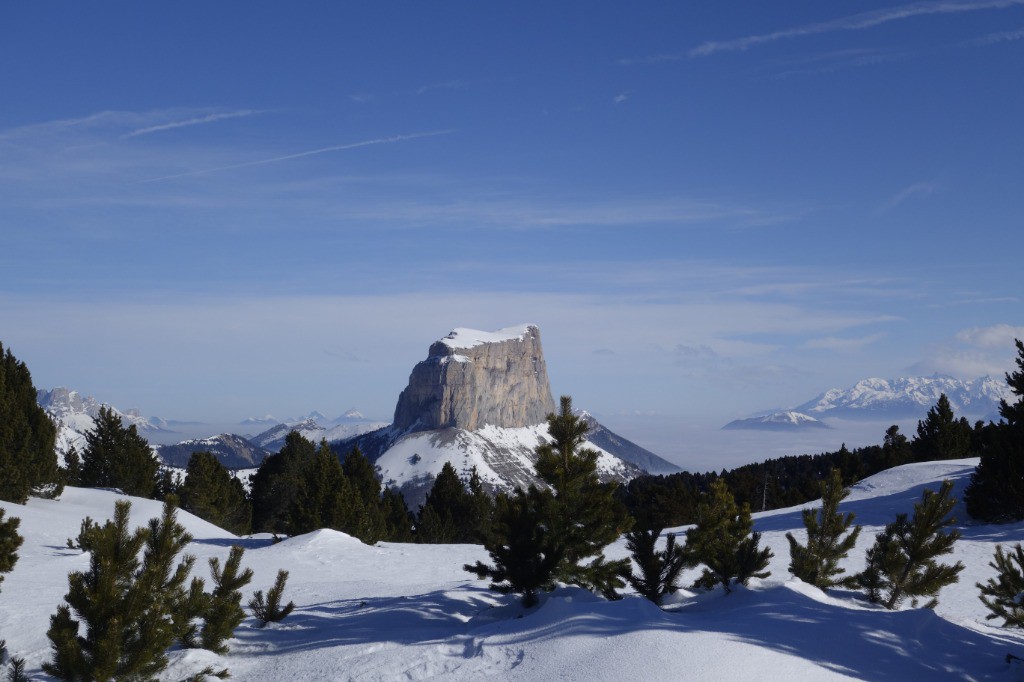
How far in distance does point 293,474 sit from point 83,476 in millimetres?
12802

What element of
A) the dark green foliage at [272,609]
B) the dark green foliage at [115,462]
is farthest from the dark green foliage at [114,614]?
the dark green foliage at [115,462]

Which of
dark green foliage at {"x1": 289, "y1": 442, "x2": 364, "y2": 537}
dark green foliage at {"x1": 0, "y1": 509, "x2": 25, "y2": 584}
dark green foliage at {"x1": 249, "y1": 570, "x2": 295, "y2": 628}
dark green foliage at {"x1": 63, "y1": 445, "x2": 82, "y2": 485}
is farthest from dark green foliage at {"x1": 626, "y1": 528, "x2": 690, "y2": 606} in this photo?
dark green foliage at {"x1": 63, "y1": 445, "x2": 82, "y2": 485}

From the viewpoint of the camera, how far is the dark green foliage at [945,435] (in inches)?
1737

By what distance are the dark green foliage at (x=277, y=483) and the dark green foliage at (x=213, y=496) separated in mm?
1189

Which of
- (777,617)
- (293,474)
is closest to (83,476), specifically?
(293,474)

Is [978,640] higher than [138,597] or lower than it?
lower

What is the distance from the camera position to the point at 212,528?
3172cm

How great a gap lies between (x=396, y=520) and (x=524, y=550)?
3957 cm

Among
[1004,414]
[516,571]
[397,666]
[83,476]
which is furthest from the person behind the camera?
[83,476]

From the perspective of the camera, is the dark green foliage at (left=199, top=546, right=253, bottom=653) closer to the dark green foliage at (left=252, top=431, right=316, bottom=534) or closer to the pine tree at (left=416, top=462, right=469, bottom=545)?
the pine tree at (left=416, top=462, right=469, bottom=545)

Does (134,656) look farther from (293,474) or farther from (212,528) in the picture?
(293,474)

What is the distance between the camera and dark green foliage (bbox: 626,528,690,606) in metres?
13.6

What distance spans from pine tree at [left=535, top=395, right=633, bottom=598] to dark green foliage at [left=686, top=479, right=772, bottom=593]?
4.38ft

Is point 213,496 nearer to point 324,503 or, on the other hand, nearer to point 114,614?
point 324,503
